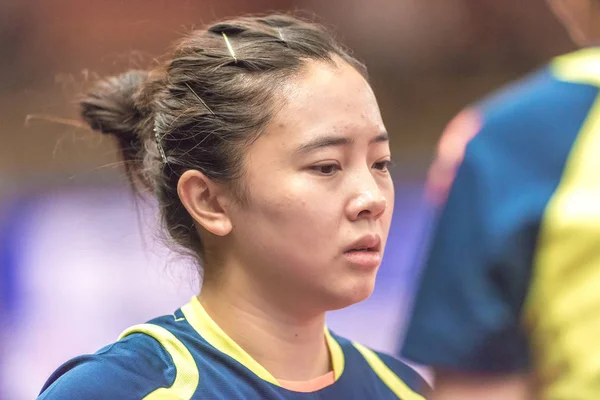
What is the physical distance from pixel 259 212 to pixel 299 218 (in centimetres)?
8

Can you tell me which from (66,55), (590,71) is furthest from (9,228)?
(590,71)

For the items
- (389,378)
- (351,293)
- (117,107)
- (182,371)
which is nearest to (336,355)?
(389,378)

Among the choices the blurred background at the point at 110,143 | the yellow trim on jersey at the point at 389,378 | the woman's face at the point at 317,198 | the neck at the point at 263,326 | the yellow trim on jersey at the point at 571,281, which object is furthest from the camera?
the blurred background at the point at 110,143

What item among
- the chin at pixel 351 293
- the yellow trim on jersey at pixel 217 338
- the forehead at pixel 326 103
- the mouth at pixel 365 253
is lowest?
the yellow trim on jersey at pixel 217 338

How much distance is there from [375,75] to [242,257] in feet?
14.0

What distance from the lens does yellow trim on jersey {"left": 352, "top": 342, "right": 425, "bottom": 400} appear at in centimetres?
167

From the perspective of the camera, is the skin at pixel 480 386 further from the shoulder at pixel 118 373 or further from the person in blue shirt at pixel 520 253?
the shoulder at pixel 118 373

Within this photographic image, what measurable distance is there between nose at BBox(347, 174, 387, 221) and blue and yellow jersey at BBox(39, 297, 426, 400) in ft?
1.01

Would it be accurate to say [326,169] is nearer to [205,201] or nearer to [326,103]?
[326,103]

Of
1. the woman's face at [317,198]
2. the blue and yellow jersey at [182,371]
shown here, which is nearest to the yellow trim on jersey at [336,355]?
the blue and yellow jersey at [182,371]

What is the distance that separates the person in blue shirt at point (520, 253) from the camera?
0.69 meters

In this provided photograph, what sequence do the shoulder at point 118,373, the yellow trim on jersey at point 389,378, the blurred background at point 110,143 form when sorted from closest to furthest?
the shoulder at point 118,373 → the yellow trim on jersey at point 389,378 → the blurred background at point 110,143

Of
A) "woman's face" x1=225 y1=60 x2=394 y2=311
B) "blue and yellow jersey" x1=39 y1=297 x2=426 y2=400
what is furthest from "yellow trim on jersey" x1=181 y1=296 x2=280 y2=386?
"woman's face" x1=225 y1=60 x2=394 y2=311

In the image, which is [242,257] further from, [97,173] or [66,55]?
[66,55]
